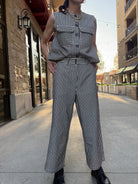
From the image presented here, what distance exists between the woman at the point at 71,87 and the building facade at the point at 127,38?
18.5 metres

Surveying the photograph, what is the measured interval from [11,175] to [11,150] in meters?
0.76

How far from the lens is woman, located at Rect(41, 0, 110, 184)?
1528mm

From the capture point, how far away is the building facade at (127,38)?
63.4ft

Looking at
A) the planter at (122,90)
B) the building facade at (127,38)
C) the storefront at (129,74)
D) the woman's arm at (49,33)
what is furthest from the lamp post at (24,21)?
the storefront at (129,74)

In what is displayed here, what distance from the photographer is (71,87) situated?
1.56 metres

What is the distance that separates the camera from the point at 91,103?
Answer: 5.17 ft

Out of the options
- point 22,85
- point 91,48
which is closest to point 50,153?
point 91,48

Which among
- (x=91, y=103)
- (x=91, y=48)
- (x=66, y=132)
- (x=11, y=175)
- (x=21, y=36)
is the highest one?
(x=21, y=36)

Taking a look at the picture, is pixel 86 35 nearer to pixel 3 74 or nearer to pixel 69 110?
pixel 69 110

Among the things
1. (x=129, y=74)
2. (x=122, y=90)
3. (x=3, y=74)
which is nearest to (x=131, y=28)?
(x=129, y=74)

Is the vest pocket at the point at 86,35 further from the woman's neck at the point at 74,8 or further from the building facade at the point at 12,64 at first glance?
the building facade at the point at 12,64

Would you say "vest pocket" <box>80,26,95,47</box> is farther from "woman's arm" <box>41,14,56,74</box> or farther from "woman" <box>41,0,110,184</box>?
"woman's arm" <box>41,14,56,74</box>

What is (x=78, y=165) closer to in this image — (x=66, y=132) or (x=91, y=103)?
(x=66, y=132)

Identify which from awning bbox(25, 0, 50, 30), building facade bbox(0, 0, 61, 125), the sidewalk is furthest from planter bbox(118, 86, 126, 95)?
the sidewalk
